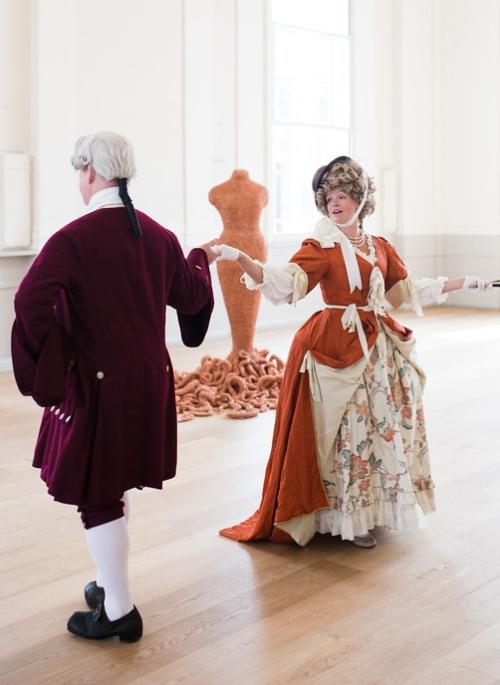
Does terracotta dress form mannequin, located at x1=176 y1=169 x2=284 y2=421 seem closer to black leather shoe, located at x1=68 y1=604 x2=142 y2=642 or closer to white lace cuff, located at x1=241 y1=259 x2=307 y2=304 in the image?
white lace cuff, located at x1=241 y1=259 x2=307 y2=304

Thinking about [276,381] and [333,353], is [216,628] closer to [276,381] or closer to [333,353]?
[333,353]

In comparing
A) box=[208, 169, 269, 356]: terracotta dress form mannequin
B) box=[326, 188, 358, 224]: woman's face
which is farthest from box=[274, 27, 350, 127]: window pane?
box=[326, 188, 358, 224]: woman's face

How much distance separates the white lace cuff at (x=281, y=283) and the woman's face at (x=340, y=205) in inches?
8.8

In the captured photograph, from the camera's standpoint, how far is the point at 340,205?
296 centimetres

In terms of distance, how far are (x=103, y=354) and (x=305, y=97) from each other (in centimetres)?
686

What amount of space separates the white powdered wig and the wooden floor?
1123 mm

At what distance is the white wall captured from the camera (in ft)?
20.7

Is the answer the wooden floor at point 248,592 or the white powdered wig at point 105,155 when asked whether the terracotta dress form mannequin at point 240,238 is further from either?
the white powdered wig at point 105,155

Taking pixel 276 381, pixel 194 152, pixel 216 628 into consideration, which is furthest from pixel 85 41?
pixel 216 628

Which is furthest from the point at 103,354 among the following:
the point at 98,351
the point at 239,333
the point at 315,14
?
the point at 315,14

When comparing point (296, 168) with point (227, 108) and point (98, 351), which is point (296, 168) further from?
point (98, 351)

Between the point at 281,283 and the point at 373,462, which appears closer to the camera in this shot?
the point at 281,283

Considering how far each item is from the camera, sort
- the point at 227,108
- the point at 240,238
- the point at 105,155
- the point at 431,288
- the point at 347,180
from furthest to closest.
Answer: the point at 227,108 → the point at 240,238 → the point at 431,288 → the point at 347,180 → the point at 105,155

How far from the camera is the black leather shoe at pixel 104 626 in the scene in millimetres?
2275
